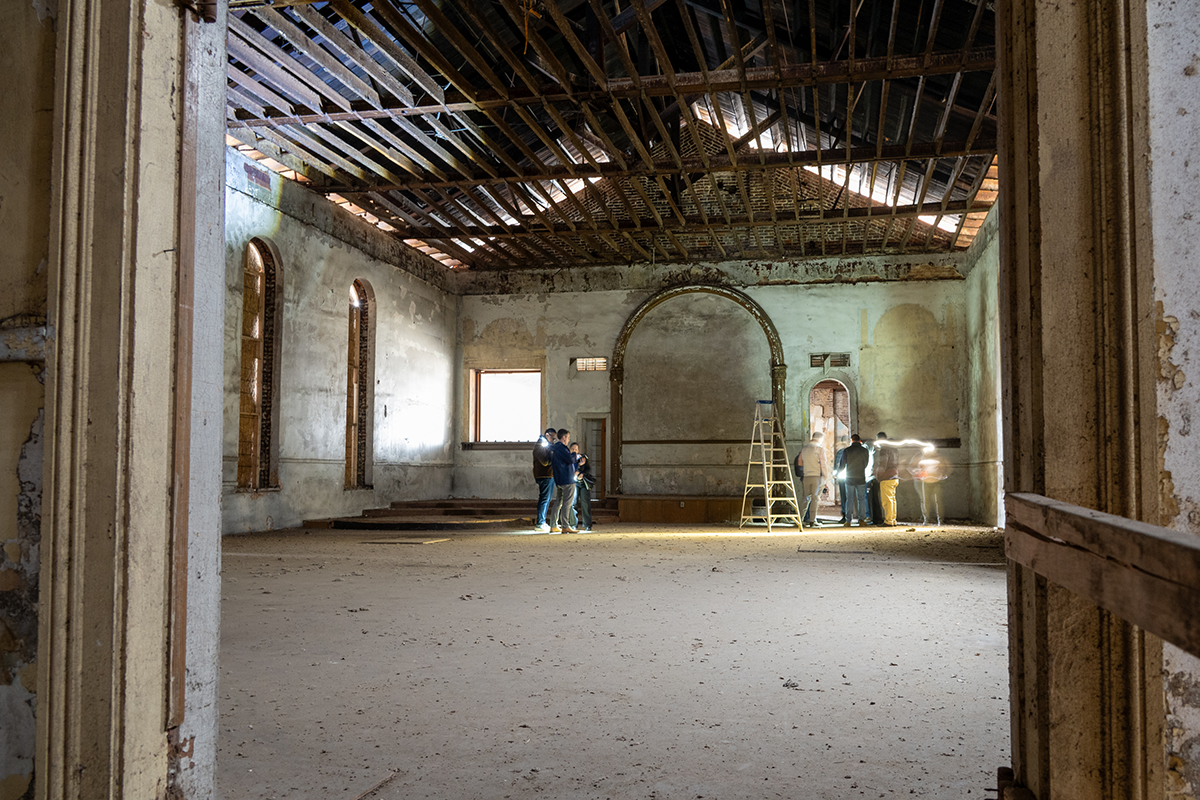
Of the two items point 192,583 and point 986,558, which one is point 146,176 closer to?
point 192,583

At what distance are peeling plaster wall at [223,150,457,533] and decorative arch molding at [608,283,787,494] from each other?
139 inches

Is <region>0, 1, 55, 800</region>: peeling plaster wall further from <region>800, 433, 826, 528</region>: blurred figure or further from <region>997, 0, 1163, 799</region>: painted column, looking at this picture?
<region>800, 433, 826, 528</region>: blurred figure

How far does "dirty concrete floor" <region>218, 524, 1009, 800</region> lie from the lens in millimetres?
2582

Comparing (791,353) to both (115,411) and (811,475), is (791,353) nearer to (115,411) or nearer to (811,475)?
(811,475)

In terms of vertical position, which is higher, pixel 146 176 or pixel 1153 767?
pixel 146 176

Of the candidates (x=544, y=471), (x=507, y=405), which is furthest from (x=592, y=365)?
(x=544, y=471)

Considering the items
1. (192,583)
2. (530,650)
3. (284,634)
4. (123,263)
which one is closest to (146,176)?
(123,263)

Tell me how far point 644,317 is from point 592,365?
1.47 meters

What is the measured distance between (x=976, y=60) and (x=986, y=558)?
5081 millimetres

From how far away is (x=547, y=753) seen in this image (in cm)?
277

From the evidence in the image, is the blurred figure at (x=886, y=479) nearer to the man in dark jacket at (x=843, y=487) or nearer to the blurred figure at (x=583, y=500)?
the man in dark jacket at (x=843, y=487)

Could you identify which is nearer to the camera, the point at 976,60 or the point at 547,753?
the point at 547,753

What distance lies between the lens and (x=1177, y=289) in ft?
5.62

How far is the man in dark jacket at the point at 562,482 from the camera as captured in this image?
12430 mm
